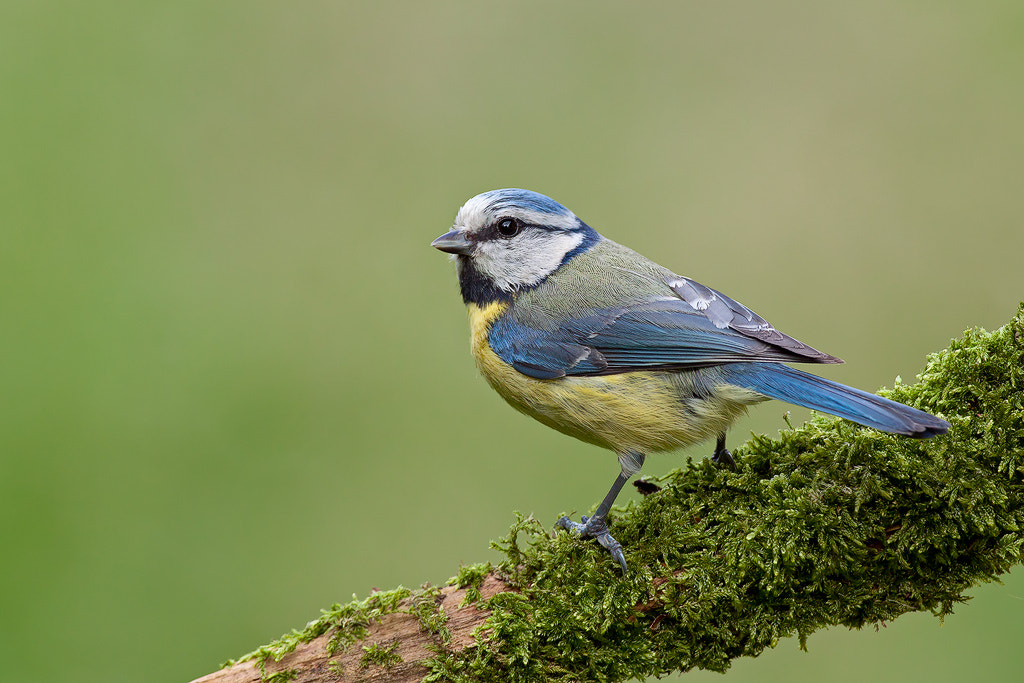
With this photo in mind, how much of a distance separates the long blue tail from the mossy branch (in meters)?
0.23

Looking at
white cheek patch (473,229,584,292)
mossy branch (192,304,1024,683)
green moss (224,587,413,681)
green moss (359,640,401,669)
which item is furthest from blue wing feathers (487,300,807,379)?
green moss (359,640,401,669)

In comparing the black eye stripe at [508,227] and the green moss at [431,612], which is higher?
the black eye stripe at [508,227]

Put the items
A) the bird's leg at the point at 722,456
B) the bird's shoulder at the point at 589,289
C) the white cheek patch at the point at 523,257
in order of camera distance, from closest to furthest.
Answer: the bird's leg at the point at 722,456
the bird's shoulder at the point at 589,289
the white cheek patch at the point at 523,257

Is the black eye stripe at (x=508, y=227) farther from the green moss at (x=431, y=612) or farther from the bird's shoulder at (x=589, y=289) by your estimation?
the green moss at (x=431, y=612)

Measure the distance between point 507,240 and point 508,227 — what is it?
0.06 m

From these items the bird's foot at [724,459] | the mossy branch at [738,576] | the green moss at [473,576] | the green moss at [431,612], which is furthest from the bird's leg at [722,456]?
the green moss at [431,612]

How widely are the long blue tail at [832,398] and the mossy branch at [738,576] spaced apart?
23 centimetres

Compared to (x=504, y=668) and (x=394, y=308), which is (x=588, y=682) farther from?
(x=394, y=308)

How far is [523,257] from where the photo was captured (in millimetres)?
3916

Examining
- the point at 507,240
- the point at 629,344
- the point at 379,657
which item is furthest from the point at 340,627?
the point at 507,240

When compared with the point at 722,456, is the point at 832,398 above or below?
above

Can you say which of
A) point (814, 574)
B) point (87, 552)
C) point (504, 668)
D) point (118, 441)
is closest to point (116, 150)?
point (118, 441)

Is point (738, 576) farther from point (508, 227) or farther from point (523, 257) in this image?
point (508, 227)

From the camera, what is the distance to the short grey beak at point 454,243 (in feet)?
12.9
